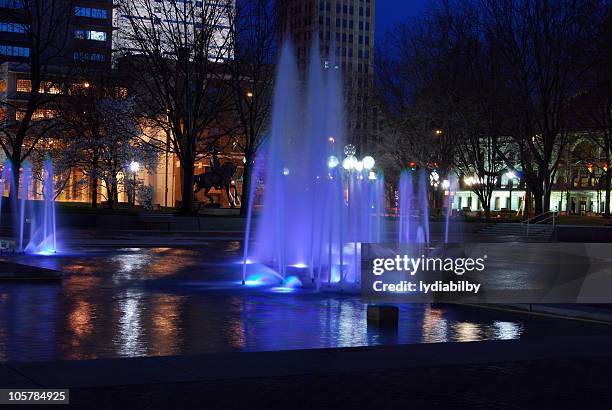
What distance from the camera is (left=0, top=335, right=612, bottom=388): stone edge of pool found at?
932cm

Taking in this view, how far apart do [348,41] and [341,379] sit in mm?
188746

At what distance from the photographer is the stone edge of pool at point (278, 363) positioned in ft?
30.6

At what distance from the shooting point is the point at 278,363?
10516mm

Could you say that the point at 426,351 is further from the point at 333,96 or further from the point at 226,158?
the point at 226,158

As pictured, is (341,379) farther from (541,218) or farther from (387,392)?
(541,218)

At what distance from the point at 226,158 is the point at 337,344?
7155cm

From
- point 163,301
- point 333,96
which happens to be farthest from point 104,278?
point 333,96

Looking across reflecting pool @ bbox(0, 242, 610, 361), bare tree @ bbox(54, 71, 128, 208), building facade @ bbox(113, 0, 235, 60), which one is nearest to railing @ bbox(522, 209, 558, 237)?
building facade @ bbox(113, 0, 235, 60)

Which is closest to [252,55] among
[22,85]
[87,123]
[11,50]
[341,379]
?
[87,123]

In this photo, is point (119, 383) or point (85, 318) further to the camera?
point (85, 318)

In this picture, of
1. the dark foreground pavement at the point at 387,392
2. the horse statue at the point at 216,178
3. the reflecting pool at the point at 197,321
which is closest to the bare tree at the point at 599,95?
the horse statue at the point at 216,178

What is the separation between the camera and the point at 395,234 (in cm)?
5347

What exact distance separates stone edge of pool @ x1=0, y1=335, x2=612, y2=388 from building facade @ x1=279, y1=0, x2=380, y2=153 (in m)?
29.9

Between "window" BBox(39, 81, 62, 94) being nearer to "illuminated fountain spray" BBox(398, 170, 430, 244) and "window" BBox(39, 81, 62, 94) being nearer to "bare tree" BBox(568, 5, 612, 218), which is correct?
"illuminated fountain spray" BBox(398, 170, 430, 244)
